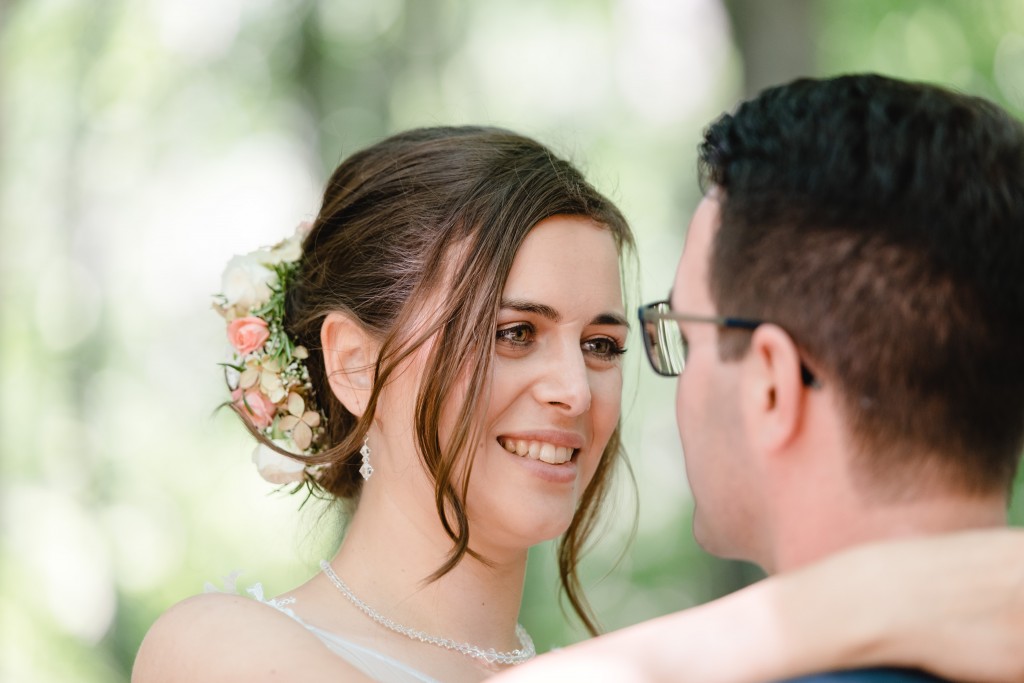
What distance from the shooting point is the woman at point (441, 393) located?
9.78 feet

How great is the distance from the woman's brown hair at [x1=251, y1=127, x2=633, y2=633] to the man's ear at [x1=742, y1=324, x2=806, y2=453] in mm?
1147

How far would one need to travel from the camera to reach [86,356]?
30.3 feet

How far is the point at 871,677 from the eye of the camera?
5.55 feet

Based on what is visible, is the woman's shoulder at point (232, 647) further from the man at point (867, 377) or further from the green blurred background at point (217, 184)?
the green blurred background at point (217, 184)

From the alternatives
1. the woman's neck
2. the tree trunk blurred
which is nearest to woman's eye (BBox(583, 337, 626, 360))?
the woman's neck

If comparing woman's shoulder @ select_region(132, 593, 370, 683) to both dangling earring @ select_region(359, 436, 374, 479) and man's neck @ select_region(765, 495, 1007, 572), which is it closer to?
dangling earring @ select_region(359, 436, 374, 479)

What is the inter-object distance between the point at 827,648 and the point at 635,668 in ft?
0.95

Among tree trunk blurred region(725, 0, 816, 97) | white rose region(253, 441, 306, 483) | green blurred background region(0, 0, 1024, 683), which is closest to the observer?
white rose region(253, 441, 306, 483)

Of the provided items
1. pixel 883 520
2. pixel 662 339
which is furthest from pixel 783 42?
pixel 883 520

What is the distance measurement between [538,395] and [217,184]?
26.0 feet

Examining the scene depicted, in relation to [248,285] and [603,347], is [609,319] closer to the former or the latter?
[603,347]

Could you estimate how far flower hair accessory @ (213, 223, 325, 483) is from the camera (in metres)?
3.45

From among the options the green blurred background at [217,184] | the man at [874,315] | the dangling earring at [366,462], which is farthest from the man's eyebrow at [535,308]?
the green blurred background at [217,184]

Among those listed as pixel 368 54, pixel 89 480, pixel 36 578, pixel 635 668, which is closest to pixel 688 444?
pixel 635 668
